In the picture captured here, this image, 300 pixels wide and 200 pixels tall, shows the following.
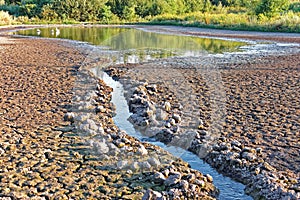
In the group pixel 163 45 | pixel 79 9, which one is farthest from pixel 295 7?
pixel 163 45

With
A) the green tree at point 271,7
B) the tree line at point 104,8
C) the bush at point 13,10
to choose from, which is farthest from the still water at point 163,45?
the bush at point 13,10

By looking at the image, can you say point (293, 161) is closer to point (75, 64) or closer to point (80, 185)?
point (80, 185)

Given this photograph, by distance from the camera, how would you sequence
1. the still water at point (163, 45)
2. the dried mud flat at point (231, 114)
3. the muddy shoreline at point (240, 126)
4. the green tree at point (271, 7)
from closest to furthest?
the muddy shoreline at point (240, 126)
the dried mud flat at point (231, 114)
the still water at point (163, 45)
the green tree at point (271, 7)

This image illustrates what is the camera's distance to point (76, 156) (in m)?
5.91

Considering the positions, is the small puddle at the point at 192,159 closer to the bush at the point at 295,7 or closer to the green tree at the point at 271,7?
the green tree at the point at 271,7

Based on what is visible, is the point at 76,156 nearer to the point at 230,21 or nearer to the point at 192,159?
the point at 192,159

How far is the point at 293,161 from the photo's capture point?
5.82 meters

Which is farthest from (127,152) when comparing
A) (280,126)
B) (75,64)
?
(75,64)

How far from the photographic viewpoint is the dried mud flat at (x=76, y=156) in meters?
4.89

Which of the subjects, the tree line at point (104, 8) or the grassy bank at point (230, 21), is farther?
the tree line at point (104, 8)

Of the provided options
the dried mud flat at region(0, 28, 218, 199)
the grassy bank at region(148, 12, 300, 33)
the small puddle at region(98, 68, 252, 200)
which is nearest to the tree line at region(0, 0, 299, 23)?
the grassy bank at region(148, 12, 300, 33)

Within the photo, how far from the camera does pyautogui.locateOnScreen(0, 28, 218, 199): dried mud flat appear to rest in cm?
489

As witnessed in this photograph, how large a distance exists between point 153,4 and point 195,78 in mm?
49571

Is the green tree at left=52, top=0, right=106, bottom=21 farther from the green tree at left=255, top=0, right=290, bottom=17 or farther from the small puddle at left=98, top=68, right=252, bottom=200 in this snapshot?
the small puddle at left=98, top=68, right=252, bottom=200
